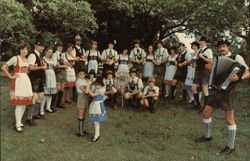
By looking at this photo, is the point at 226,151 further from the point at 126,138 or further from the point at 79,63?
the point at 79,63

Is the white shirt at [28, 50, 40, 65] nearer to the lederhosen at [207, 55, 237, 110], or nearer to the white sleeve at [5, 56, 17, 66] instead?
the white sleeve at [5, 56, 17, 66]

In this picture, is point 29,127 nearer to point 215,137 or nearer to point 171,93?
point 215,137

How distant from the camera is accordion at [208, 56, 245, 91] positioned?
6367 millimetres

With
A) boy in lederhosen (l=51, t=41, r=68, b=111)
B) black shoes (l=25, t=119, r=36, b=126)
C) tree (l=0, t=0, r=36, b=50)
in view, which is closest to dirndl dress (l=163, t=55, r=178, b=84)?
boy in lederhosen (l=51, t=41, r=68, b=111)

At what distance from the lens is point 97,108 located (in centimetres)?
738

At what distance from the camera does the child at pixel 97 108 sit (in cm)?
734

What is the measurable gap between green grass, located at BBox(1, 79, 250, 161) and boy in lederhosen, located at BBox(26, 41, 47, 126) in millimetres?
479

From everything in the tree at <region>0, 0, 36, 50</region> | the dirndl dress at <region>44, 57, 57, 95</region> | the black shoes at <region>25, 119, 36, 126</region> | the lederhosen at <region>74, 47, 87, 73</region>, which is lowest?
the black shoes at <region>25, 119, 36, 126</region>

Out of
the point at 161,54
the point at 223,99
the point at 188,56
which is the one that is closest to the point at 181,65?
the point at 188,56

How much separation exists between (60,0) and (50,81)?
4.15 metres

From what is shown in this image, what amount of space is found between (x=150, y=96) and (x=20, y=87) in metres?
4.49

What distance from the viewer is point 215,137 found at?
25.8 feet

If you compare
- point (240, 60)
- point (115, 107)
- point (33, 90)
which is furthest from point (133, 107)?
point (240, 60)

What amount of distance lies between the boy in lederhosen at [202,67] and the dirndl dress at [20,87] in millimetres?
5178
